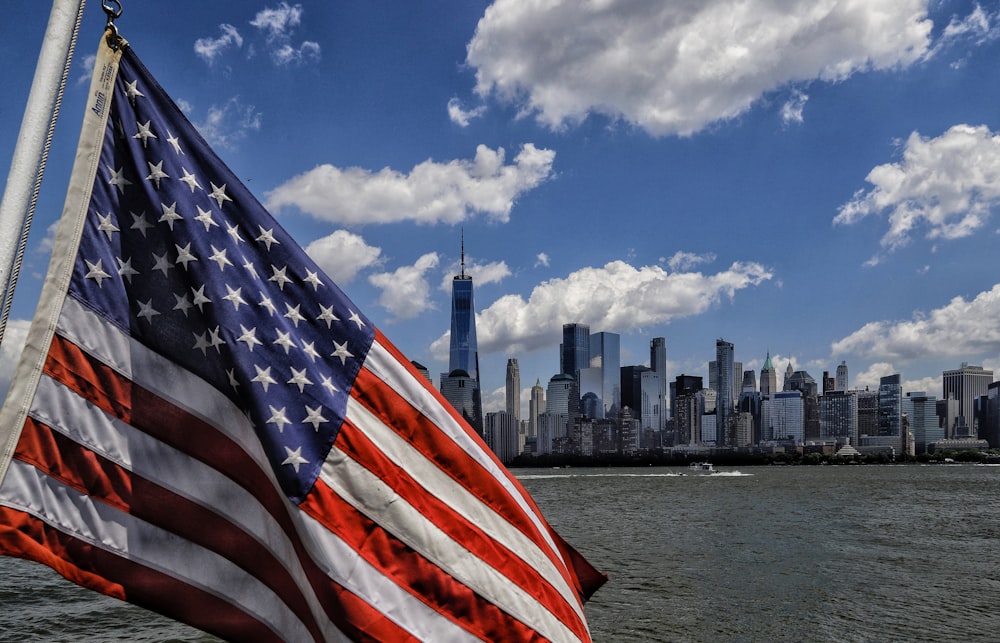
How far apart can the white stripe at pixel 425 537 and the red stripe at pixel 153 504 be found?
618 millimetres

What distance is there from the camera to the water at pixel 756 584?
68.4 ft

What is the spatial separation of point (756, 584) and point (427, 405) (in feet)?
90.9

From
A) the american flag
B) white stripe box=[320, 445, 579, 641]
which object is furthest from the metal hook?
white stripe box=[320, 445, 579, 641]

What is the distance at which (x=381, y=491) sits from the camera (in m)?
4.03

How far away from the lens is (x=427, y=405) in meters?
4.34

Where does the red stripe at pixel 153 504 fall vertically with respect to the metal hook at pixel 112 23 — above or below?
below

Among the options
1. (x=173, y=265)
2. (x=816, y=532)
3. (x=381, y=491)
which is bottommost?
(x=816, y=532)

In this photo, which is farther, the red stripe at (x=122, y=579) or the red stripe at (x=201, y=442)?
the red stripe at (x=201, y=442)

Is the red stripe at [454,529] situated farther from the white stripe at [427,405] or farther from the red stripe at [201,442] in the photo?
the red stripe at [201,442]

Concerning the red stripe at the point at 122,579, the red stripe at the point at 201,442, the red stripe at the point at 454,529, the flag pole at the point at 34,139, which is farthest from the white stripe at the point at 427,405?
the flag pole at the point at 34,139

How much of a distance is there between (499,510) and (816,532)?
4643 cm

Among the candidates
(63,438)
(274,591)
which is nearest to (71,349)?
(63,438)

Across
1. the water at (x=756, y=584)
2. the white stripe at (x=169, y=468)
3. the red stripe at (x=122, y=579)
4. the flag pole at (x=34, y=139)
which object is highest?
the flag pole at (x=34, y=139)

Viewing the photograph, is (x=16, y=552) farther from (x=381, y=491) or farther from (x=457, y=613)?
(x=457, y=613)
